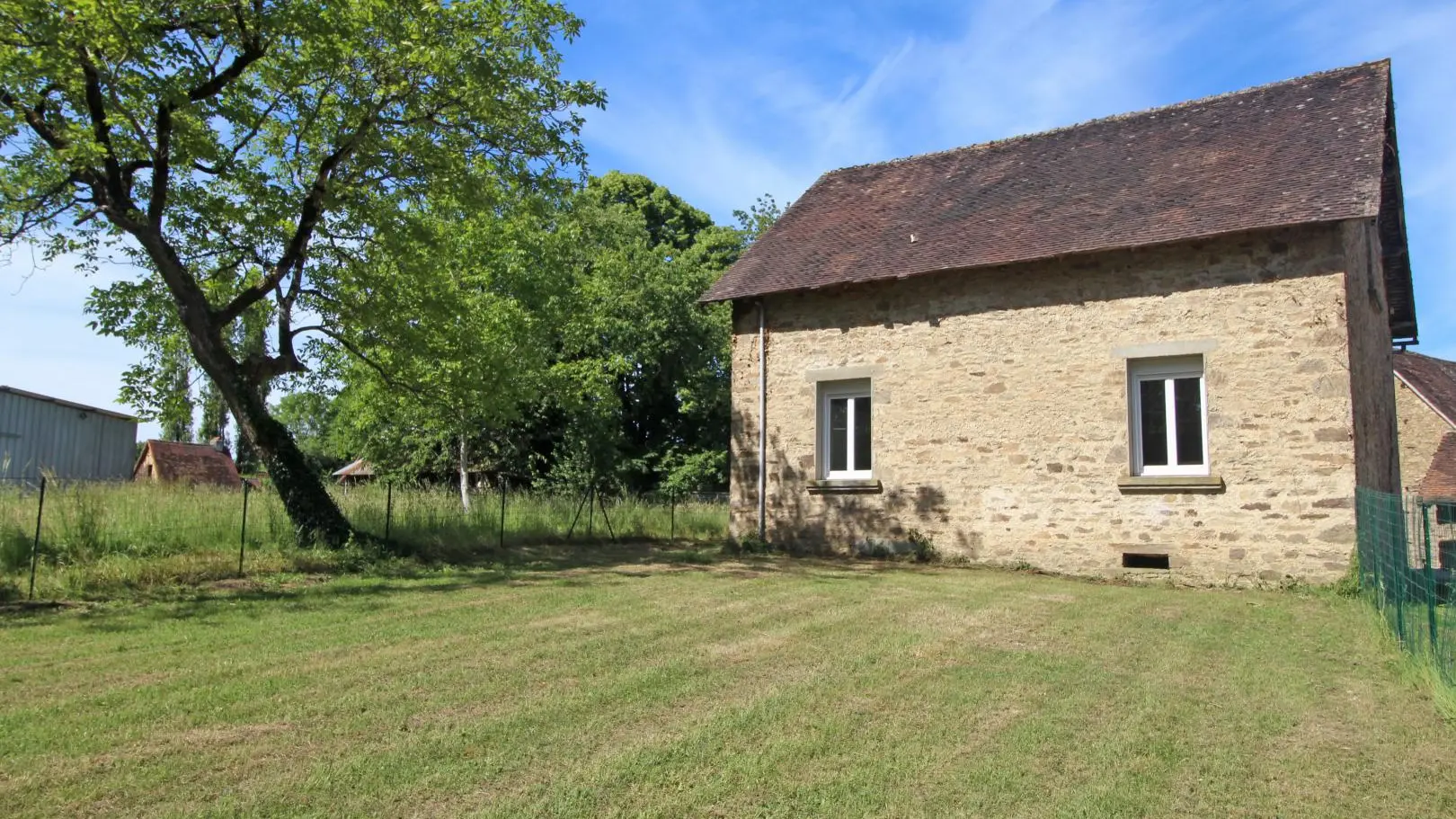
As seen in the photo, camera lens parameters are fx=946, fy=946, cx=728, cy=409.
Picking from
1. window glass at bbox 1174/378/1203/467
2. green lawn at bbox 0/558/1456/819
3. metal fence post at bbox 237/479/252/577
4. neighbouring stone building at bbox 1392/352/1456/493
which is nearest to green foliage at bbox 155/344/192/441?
metal fence post at bbox 237/479/252/577

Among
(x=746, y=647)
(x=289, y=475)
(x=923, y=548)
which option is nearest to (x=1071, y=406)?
(x=923, y=548)

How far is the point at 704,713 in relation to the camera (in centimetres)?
504

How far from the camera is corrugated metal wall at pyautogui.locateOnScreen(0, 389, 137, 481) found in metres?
22.9

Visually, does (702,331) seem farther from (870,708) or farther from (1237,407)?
(870,708)

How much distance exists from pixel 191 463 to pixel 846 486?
25.5 meters

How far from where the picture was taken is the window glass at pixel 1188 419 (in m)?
11.9

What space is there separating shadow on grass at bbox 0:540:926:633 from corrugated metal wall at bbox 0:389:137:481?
14001 mm

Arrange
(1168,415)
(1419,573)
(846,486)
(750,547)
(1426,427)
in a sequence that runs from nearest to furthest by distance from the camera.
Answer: (1419,573) → (1168,415) → (846,486) → (750,547) → (1426,427)

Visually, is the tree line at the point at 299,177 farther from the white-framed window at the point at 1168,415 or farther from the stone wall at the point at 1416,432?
the stone wall at the point at 1416,432

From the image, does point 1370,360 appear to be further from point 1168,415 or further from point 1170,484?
point 1170,484

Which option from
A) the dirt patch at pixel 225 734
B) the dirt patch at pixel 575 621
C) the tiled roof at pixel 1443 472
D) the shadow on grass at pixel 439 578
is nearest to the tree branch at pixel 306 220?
the shadow on grass at pixel 439 578

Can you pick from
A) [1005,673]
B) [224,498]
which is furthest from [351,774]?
[224,498]

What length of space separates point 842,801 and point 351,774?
6.73 ft

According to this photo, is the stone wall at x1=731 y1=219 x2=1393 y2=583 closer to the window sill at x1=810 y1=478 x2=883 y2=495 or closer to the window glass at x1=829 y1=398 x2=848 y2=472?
the window sill at x1=810 y1=478 x2=883 y2=495
